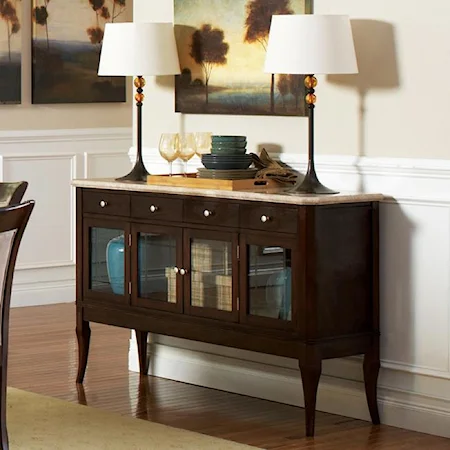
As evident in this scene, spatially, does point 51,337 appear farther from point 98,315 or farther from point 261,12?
point 261,12

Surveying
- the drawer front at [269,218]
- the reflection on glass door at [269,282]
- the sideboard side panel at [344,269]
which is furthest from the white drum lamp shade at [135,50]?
the sideboard side panel at [344,269]

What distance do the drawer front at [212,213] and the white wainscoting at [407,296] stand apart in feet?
1.37

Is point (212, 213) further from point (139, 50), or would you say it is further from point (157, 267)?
point (139, 50)

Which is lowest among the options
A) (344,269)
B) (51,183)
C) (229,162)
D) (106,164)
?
(344,269)

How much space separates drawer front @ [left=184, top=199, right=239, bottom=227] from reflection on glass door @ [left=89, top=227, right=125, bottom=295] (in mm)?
430

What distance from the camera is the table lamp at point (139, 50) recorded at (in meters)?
5.18

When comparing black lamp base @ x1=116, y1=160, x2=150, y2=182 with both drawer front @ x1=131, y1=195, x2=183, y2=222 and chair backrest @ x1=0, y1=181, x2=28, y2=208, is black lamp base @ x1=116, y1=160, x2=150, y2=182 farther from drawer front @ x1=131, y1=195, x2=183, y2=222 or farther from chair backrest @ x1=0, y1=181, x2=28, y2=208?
chair backrest @ x1=0, y1=181, x2=28, y2=208

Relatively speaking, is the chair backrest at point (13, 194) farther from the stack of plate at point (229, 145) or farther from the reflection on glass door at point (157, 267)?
the stack of plate at point (229, 145)

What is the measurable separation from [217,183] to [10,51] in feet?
9.09

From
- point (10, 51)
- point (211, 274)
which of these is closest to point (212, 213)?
point (211, 274)

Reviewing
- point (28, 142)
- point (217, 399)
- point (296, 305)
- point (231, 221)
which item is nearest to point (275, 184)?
point (231, 221)

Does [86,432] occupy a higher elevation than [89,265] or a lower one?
lower

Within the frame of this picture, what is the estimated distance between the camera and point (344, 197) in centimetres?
454

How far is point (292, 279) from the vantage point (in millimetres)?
4516
